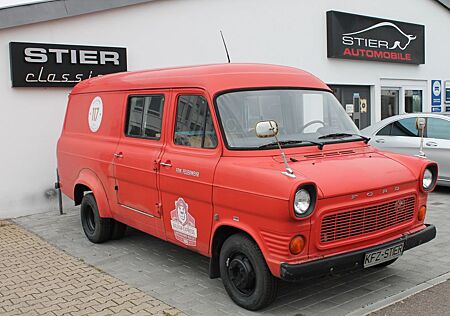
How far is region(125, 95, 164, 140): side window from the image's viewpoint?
18.7 feet

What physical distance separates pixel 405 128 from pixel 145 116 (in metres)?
6.19

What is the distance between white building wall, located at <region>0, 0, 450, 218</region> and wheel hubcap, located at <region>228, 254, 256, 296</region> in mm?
5309

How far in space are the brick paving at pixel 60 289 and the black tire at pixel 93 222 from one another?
0.50 metres

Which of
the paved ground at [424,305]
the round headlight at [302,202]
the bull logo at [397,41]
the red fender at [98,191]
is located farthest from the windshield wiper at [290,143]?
the bull logo at [397,41]

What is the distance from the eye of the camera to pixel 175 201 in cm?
523

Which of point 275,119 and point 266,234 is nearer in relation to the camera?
point 266,234

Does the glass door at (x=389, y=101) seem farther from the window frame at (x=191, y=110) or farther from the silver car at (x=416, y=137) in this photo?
the window frame at (x=191, y=110)

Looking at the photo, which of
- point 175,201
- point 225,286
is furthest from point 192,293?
point 175,201

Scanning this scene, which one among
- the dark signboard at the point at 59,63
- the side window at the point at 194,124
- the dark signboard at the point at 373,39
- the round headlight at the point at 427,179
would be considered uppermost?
the dark signboard at the point at 373,39

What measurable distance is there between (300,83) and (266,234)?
1.98 m

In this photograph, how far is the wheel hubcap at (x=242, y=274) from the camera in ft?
14.8

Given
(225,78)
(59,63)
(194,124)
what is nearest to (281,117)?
(225,78)

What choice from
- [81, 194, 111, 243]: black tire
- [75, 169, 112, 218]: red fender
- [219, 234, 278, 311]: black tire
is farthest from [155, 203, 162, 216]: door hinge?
[81, 194, 111, 243]: black tire

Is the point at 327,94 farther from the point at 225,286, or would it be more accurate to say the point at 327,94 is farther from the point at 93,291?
the point at 93,291
